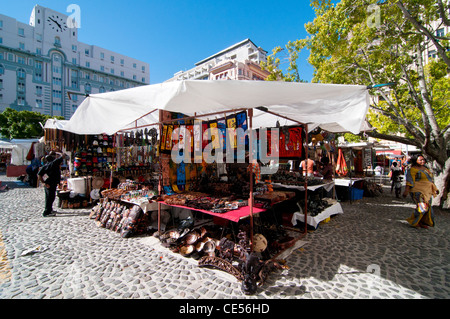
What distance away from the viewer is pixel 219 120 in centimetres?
416

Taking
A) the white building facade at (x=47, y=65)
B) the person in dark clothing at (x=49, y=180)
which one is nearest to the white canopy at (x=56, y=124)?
the person in dark clothing at (x=49, y=180)

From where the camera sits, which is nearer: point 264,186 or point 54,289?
point 54,289

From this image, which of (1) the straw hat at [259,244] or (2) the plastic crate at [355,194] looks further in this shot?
(2) the plastic crate at [355,194]

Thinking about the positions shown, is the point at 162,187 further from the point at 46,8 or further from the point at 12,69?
the point at 46,8

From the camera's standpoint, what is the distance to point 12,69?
38.0 metres

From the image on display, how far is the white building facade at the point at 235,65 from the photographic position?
152 feet

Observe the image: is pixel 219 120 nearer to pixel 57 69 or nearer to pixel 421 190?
pixel 421 190

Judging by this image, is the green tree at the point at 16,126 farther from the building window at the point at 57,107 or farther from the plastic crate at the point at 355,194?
the plastic crate at the point at 355,194

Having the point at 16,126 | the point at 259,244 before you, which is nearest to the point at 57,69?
the point at 16,126

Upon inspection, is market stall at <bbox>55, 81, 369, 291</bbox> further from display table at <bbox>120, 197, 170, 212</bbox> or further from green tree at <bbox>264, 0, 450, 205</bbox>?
green tree at <bbox>264, 0, 450, 205</bbox>

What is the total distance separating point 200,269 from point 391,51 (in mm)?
10520

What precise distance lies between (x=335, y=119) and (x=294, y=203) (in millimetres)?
2647
